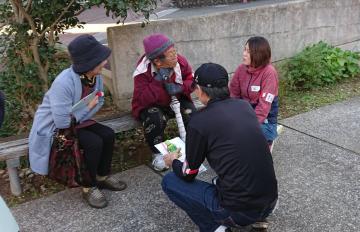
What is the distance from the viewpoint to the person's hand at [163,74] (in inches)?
155

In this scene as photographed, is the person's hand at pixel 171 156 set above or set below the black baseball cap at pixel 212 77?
below

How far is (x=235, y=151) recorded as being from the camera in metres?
2.53

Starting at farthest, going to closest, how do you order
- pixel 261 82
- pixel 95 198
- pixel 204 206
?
pixel 261 82
pixel 95 198
pixel 204 206

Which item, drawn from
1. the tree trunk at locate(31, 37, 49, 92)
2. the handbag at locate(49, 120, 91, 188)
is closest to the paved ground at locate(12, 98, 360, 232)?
the handbag at locate(49, 120, 91, 188)

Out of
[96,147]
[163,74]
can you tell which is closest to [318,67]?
[163,74]

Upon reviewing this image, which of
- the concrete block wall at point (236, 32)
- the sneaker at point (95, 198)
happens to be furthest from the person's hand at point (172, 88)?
the sneaker at point (95, 198)

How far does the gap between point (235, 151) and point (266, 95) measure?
1.38 meters

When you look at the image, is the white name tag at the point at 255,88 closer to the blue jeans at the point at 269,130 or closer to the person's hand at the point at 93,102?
the blue jeans at the point at 269,130

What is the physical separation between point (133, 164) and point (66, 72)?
1254mm

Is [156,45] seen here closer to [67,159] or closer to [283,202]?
[67,159]

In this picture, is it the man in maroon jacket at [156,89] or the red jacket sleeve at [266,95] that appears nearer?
the red jacket sleeve at [266,95]

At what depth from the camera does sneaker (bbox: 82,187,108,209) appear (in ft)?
11.4

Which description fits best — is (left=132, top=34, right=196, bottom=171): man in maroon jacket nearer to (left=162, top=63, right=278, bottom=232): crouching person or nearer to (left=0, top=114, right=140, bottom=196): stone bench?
(left=0, top=114, right=140, bottom=196): stone bench

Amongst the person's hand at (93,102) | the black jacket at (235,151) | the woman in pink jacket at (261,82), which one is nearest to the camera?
the black jacket at (235,151)
